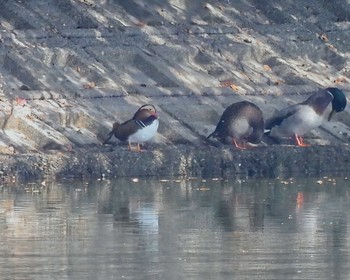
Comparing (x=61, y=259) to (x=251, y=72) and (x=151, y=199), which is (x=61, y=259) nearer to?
(x=151, y=199)

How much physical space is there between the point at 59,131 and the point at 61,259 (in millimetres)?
9307

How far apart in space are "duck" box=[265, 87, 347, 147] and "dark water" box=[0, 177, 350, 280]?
2.49 metres

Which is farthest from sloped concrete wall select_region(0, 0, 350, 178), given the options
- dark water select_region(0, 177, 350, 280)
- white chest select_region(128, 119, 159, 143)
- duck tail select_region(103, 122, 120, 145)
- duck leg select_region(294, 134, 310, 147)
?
dark water select_region(0, 177, 350, 280)

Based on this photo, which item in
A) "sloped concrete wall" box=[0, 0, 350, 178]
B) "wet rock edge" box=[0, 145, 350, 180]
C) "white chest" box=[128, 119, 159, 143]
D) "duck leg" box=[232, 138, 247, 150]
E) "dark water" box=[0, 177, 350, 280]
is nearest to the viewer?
"dark water" box=[0, 177, 350, 280]

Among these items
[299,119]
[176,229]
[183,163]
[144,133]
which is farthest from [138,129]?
[176,229]

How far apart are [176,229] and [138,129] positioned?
22.4 feet

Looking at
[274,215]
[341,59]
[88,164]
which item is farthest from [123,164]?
[341,59]

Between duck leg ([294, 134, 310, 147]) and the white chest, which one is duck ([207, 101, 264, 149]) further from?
the white chest

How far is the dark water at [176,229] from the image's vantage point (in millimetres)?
13609

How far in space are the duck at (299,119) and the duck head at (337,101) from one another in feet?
1.06

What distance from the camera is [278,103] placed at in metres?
26.2

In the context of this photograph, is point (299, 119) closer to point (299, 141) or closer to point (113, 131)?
point (299, 141)

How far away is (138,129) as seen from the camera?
2291cm

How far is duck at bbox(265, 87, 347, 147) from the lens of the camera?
2417 cm
